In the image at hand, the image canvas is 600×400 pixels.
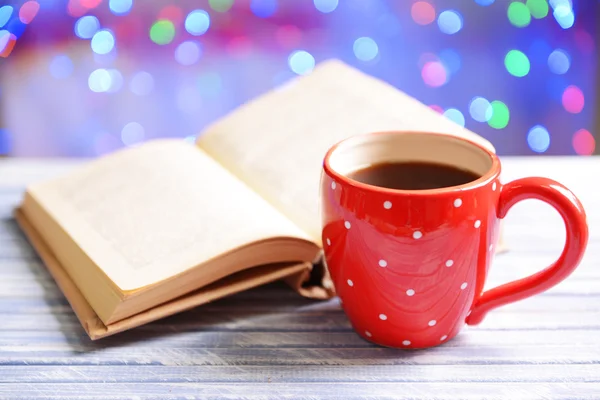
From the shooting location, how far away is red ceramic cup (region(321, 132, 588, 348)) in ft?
1.58

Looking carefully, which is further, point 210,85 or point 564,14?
point 210,85

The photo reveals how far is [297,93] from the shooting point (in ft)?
2.67

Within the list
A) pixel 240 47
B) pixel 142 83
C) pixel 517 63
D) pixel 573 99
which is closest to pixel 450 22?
pixel 517 63

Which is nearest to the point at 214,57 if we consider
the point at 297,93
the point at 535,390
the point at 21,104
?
the point at 21,104

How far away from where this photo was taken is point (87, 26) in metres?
1.51

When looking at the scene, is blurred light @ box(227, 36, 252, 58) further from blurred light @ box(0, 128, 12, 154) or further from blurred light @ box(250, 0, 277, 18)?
blurred light @ box(0, 128, 12, 154)

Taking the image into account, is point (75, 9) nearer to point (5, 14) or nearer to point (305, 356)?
point (5, 14)

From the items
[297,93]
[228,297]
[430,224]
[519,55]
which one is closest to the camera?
[430,224]

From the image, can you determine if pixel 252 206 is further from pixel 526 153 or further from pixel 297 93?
pixel 526 153

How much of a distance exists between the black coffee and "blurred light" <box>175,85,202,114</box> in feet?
3.58

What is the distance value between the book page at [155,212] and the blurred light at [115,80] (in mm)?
837

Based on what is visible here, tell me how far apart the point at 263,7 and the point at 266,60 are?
0.39 ft

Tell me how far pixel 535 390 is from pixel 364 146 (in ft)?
0.72

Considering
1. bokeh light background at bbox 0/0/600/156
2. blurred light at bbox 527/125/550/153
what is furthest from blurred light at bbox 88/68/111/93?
blurred light at bbox 527/125/550/153
